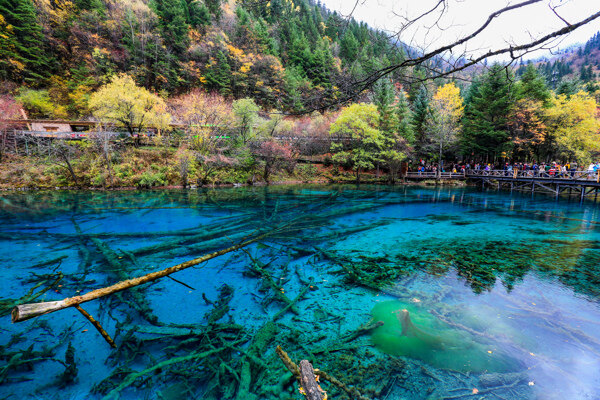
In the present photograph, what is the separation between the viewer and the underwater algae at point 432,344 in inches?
131

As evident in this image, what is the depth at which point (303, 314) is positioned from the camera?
14.4ft

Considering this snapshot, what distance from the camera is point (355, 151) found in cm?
2792

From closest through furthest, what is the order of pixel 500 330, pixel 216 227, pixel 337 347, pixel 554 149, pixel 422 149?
pixel 337 347 < pixel 500 330 < pixel 216 227 < pixel 554 149 < pixel 422 149

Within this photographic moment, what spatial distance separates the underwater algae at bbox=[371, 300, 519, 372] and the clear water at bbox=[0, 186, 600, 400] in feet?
0.07

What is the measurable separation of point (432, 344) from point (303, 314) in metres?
2.10

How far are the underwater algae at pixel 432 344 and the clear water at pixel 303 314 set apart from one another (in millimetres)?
22

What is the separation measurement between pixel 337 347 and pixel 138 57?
154 ft

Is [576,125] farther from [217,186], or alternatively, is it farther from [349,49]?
[217,186]

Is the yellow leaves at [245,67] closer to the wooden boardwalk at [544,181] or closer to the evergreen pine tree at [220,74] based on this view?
the evergreen pine tree at [220,74]

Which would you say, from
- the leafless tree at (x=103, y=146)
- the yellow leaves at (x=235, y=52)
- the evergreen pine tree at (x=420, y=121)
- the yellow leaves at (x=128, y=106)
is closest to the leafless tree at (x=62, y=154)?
the leafless tree at (x=103, y=146)

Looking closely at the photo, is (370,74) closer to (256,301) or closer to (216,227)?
(256,301)

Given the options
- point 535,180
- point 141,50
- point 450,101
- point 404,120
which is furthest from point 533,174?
point 141,50

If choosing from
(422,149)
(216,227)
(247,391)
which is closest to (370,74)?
(247,391)

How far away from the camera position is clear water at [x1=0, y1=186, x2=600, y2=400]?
3020 millimetres
